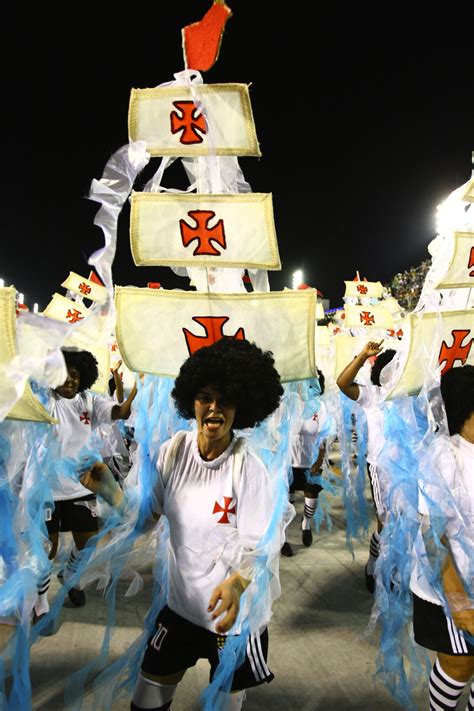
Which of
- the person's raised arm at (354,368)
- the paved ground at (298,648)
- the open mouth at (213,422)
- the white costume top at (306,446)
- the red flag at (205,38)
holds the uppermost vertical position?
the red flag at (205,38)

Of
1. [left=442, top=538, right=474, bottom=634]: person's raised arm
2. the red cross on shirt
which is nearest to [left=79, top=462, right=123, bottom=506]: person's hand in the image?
the red cross on shirt

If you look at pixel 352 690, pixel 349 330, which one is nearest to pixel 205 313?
pixel 352 690

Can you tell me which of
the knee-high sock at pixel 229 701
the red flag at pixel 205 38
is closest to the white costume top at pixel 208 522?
the knee-high sock at pixel 229 701

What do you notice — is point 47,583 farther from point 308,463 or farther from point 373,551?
point 308,463

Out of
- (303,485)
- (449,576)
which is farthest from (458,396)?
(303,485)

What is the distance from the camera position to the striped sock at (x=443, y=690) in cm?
187

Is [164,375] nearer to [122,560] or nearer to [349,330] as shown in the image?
[122,560]

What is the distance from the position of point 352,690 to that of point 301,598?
1070 millimetres

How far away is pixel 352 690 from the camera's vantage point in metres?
2.63

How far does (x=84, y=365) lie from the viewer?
349cm

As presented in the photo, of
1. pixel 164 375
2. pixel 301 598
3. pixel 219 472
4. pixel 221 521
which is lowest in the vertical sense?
pixel 301 598

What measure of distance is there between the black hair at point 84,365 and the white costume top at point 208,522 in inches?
73.2

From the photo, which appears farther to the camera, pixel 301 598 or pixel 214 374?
pixel 301 598

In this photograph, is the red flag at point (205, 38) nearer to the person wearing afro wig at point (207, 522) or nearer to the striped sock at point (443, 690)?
the person wearing afro wig at point (207, 522)
